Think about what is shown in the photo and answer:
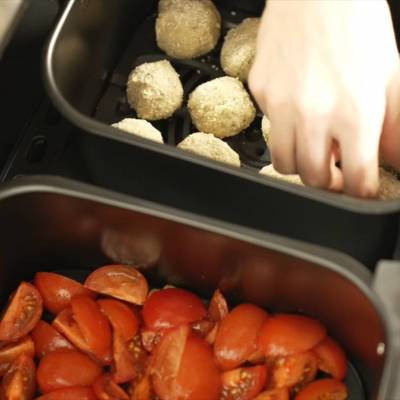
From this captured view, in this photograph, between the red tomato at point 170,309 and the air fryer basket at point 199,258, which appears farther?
the red tomato at point 170,309

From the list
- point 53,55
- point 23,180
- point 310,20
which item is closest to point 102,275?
point 23,180

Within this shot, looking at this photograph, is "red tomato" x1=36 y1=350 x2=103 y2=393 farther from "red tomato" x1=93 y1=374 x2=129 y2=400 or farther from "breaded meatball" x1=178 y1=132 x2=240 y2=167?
"breaded meatball" x1=178 y1=132 x2=240 y2=167

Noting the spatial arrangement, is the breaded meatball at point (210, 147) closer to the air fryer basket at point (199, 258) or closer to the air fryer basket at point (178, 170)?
the air fryer basket at point (178, 170)

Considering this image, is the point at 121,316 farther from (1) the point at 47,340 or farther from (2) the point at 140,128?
(2) the point at 140,128

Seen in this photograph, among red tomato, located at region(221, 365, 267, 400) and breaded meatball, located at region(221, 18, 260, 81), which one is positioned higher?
breaded meatball, located at region(221, 18, 260, 81)

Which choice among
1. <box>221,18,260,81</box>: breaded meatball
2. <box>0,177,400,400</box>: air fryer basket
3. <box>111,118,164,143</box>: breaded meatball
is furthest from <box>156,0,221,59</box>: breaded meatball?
<box>0,177,400,400</box>: air fryer basket

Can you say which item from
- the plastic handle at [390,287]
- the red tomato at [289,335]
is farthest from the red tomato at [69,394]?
the plastic handle at [390,287]

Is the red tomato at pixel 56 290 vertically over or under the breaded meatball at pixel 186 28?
under
